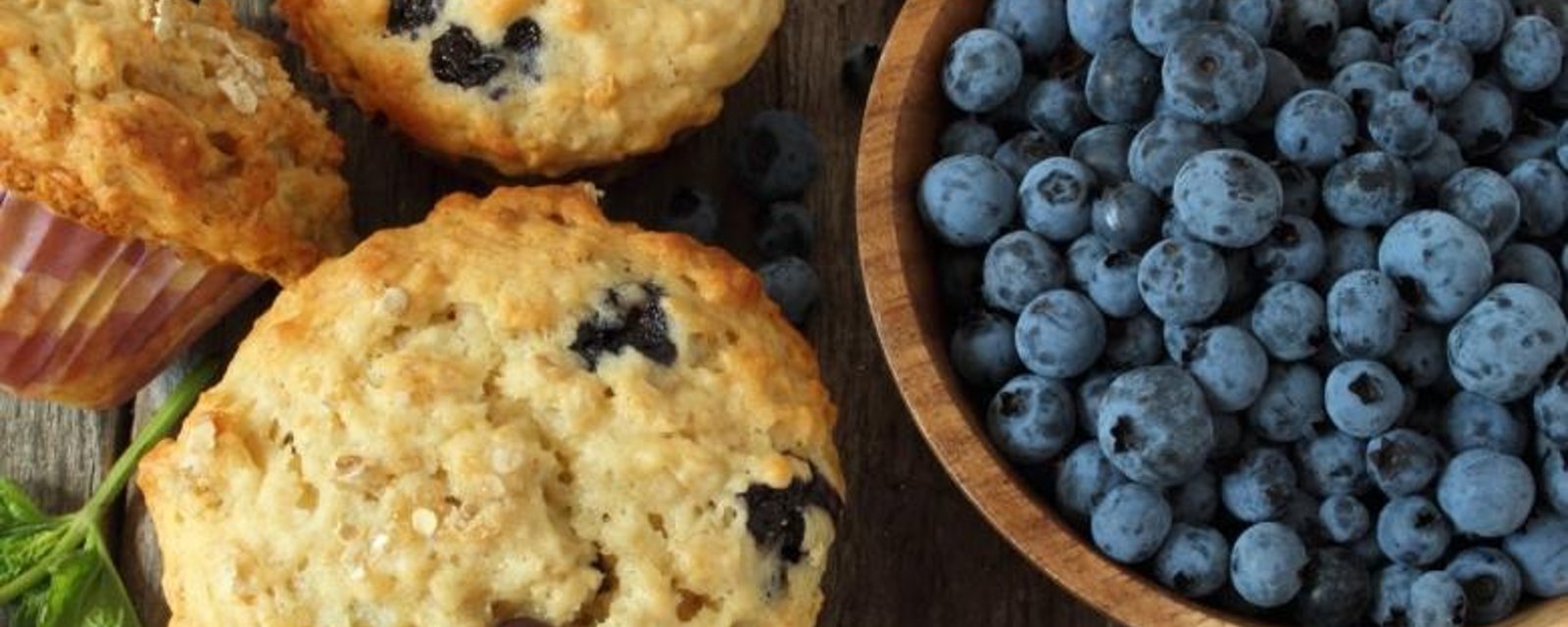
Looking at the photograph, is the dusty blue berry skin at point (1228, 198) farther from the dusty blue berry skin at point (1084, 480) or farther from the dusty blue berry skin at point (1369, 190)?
the dusty blue berry skin at point (1084, 480)

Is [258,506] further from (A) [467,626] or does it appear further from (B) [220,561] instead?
(A) [467,626]

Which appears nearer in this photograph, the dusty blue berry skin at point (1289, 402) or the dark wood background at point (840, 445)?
the dusty blue berry skin at point (1289, 402)

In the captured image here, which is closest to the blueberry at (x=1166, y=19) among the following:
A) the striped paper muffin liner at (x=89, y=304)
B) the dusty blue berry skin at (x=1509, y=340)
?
the dusty blue berry skin at (x=1509, y=340)

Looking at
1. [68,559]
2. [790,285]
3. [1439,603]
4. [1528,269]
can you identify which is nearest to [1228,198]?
[1528,269]

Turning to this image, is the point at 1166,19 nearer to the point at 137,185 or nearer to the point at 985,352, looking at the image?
Answer: the point at 985,352

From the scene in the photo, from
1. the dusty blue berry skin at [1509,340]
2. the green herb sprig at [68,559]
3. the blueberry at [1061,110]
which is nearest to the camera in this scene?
the dusty blue berry skin at [1509,340]

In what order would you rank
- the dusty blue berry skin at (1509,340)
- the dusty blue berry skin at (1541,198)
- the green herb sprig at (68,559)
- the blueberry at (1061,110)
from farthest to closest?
the green herb sprig at (68,559), the blueberry at (1061,110), the dusty blue berry skin at (1541,198), the dusty blue berry skin at (1509,340)

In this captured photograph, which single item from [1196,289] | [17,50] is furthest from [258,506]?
[1196,289]
